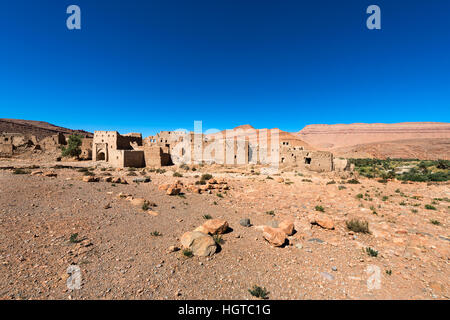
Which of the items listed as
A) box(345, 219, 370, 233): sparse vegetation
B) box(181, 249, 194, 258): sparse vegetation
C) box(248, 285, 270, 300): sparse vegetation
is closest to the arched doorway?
box(181, 249, 194, 258): sparse vegetation

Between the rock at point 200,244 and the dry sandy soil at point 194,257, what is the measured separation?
15 cm

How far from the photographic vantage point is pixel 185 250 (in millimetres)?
4504

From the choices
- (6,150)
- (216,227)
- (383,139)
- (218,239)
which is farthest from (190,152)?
(383,139)

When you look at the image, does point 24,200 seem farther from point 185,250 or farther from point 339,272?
point 339,272

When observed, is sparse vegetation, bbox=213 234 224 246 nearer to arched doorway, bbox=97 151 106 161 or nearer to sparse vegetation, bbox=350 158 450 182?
sparse vegetation, bbox=350 158 450 182

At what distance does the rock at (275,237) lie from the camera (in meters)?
5.20

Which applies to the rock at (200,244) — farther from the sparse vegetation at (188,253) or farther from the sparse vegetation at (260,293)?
the sparse vegetation at (260,293)

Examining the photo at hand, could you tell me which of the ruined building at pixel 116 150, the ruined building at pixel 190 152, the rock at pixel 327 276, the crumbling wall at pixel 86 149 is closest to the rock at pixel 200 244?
the rock at pixel 327 276

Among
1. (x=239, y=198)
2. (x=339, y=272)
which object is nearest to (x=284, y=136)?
(x=239, y=198)

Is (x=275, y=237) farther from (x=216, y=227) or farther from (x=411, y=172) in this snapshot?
(x=411, y=172)

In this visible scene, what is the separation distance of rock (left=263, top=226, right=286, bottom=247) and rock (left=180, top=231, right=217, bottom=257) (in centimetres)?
168

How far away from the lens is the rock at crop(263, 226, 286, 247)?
5203 millimetres
